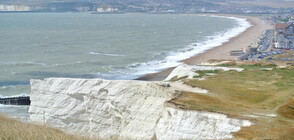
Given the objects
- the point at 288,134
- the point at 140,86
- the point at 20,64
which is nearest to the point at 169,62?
the point at 20,64

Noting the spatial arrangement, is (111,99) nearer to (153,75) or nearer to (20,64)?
(153,75)

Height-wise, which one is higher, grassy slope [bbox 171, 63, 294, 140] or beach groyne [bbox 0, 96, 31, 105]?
grassy slope [bbox 171, 63, 294, 140]

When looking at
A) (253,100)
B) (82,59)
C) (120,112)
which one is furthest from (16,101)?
(82,59)

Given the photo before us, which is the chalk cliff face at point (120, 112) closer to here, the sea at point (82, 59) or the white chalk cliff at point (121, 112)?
the white chalk cliff at point (121, 112)

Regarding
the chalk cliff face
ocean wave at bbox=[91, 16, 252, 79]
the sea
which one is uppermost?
the chalk cliff face

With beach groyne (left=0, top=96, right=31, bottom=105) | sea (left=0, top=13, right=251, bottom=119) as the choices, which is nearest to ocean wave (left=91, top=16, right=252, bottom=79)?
sea (left=0, top=13, right=251, bottom=119)

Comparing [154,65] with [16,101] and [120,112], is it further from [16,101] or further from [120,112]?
[120,112]

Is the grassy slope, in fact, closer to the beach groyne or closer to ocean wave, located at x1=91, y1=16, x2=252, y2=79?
the beach groyne
